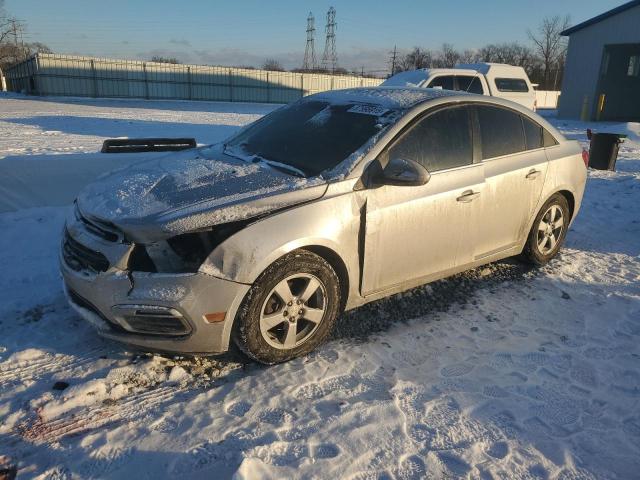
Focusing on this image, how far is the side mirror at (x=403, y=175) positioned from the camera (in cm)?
326

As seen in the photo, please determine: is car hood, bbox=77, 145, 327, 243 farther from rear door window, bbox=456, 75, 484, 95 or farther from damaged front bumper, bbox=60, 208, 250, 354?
rear door window, bbox=456, 75, 484, 95

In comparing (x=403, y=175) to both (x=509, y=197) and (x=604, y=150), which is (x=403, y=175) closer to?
(x=509, y=197)

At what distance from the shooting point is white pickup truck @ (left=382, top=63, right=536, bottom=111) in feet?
39.2

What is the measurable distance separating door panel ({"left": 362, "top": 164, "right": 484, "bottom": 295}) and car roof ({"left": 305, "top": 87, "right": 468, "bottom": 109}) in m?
0.64

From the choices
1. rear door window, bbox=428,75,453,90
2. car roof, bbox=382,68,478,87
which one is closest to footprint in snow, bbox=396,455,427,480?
car roof, bbox=382,68,478,87

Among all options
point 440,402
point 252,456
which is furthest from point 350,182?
point 252,456

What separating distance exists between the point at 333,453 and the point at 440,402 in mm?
789

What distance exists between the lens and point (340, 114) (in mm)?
3965

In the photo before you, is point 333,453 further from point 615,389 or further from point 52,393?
point 615,389

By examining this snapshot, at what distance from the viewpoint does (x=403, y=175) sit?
3.27m

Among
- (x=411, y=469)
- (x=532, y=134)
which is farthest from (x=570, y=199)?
(x=411, y=469)

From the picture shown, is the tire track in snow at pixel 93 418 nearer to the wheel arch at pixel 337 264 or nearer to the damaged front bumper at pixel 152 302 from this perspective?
the damaged front bumper at pixel 152 302

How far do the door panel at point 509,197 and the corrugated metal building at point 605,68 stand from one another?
24.4 metres

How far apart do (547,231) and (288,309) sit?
123 inches
